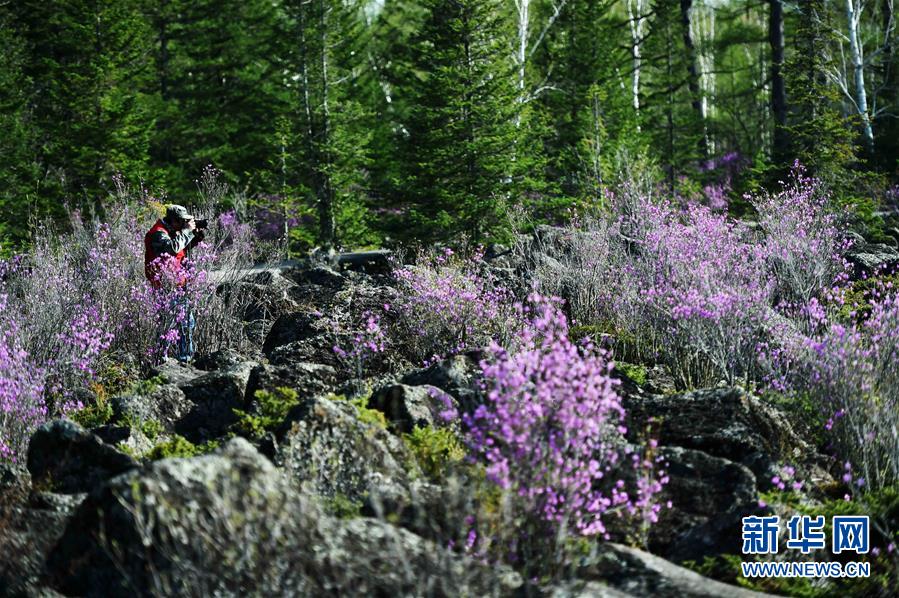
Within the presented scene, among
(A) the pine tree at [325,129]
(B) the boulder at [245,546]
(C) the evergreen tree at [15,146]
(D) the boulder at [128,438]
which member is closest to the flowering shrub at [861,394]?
(B) the boulder at [245,546]

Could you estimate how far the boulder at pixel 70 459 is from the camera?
498 cm

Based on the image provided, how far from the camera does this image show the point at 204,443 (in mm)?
6289

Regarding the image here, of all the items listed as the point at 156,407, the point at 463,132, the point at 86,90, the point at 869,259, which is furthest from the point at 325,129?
the point at 156,407

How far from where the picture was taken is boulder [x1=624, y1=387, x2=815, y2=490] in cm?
545

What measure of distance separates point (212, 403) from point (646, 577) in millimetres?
4076

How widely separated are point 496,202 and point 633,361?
912cm

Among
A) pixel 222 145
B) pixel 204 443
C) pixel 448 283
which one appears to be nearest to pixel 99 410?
pixel 204 443

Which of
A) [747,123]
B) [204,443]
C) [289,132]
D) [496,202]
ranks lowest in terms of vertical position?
[204,443]

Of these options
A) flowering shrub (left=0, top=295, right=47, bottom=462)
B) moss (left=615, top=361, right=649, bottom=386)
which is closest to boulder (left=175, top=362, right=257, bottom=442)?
flowering shrub (left=0, top=295, right=47, bottom=462)

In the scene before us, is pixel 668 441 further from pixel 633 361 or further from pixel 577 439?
pixel 633 361

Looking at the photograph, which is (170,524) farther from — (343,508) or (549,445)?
(549,445)

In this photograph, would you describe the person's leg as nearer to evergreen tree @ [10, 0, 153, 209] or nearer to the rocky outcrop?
the rocky outcrop

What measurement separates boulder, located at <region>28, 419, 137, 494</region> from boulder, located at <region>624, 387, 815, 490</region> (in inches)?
118

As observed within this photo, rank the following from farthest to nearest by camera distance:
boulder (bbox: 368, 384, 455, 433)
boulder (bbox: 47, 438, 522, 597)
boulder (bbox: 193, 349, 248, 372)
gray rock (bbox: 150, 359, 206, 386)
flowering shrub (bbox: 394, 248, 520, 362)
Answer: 1. flowering shrub (bbox: 394, 248, 520, 362)
2. boulder (bbox: 193, 349, 248, 372)
3. gray rock (bbox: 150, 359, 206, 386)
4. boulder (bbox: 368, 384, 455, 433)
5. boulder (bbox: 47, 438, 522, 597)
